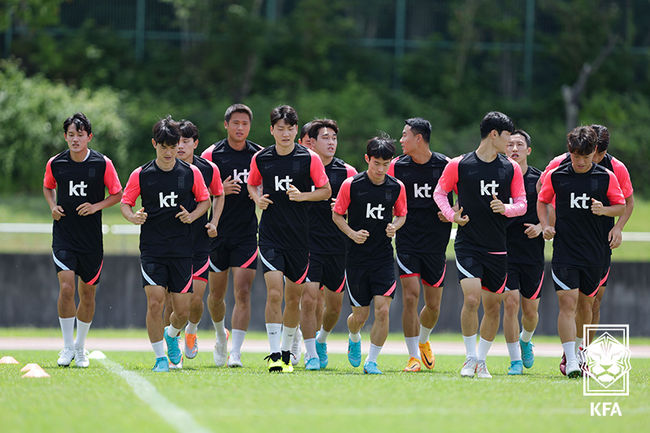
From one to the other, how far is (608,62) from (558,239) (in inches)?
899

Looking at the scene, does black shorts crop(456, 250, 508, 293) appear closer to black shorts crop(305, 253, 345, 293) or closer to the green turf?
the green turf

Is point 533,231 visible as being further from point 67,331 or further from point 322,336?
point 67,331

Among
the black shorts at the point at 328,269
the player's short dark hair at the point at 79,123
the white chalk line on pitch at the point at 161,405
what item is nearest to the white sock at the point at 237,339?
the black shorts at the point at 328,269

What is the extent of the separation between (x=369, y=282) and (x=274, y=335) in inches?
42.7

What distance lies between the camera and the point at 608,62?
104 feet

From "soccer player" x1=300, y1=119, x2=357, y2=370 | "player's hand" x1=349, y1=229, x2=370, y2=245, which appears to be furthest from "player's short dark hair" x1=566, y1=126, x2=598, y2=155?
"soccer player" x1=300, y1=119, x2=357, y2=370

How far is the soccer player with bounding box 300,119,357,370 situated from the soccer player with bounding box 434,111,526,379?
1.60m

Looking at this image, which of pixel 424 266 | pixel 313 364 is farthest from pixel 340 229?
pixel 313 364

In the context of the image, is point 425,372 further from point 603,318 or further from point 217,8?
point 217,8

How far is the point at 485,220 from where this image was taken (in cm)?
1004

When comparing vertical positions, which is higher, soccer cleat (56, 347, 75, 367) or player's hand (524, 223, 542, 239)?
player's hand (524, 223, 542, 239)

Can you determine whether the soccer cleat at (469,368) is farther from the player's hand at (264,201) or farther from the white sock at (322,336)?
the player's hand at (264,201)

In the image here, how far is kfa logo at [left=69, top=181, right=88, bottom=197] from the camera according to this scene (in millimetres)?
10844

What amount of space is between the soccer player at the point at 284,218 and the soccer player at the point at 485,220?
1.41m
